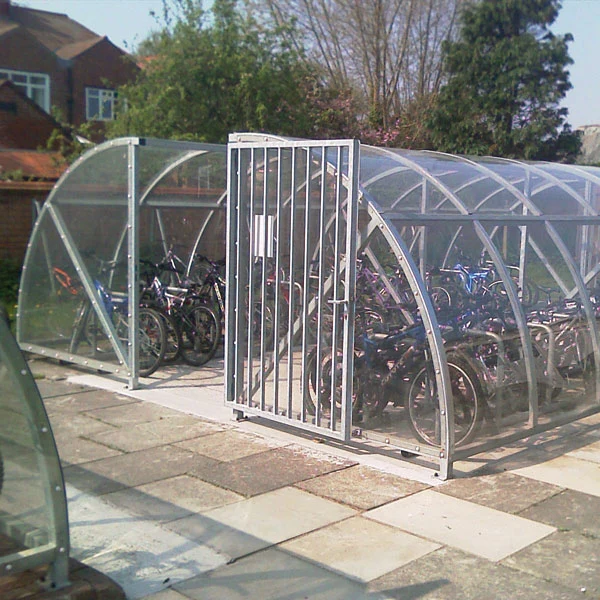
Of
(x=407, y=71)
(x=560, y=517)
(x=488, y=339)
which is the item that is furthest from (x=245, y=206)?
(x=407, y=71)

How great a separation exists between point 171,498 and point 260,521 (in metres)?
0.66

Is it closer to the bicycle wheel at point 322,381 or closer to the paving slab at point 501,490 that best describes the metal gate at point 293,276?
the bicycle wheel at point 322,381

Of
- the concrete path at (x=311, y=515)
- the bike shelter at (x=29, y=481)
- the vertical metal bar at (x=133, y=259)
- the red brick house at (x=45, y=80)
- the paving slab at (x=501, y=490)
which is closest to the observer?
the bike shelter at (x=29, y=481)

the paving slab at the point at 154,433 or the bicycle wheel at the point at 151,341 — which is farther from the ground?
the bicycle wheel at the point at 151,341

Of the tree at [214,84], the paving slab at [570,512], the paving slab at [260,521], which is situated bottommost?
the paving slab at [260,521]

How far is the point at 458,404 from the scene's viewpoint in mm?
5719

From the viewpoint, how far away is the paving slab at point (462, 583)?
3916mm

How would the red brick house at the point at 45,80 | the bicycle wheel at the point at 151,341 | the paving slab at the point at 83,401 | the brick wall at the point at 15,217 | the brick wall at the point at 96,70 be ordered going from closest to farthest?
the paving slab at the point at 83,401 → the bicycle wheel at the point at 151,341 → the brick wall at the point at 15,217 → the red brick house at the point at 45,80 → the brick wall at the point at 96,70

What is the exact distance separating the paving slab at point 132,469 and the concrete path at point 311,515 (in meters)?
0.01

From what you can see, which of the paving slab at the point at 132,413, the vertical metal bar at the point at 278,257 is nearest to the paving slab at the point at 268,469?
the vertical metal bar at the point at 278,257

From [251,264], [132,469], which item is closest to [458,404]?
[251,264]

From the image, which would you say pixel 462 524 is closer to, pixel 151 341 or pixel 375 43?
pixel 151 341

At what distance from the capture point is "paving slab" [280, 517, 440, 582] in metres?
4.20

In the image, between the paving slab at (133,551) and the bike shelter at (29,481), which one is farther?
the paving slab at (133,551)
